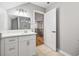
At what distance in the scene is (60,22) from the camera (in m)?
1.91

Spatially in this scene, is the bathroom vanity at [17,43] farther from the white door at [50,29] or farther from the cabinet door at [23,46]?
the white door at [50,29]

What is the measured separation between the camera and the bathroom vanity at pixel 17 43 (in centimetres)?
120

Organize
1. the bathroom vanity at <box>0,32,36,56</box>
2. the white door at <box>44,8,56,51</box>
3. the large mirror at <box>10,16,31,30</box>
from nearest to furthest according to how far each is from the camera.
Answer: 1. the bathroom vanity at <box>0,32,36,56</box>
2. the large mirror at <box>10,16,31,30</box>
3. the white door at <box>44,8,56,51</box>

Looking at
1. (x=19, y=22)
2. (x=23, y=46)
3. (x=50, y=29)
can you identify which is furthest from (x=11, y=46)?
(x=50, y=29)

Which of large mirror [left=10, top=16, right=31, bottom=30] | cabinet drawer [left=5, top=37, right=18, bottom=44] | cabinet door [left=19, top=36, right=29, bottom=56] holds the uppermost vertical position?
large mirror [left=10, top=16, right=31, bottom=30]

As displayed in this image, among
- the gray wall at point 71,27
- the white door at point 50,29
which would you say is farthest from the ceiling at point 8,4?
the gray wall at point 71,27

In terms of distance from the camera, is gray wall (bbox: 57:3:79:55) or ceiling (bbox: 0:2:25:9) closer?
ceiling (bbox: 0:2:25:9)

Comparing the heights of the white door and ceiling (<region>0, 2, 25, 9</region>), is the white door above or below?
below

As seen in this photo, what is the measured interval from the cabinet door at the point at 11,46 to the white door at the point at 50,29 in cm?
110

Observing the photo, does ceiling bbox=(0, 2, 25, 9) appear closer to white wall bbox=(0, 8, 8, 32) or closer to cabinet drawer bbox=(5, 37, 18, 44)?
white wall bbox=(0, 8, 8, 32)

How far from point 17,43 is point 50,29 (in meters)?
1.27

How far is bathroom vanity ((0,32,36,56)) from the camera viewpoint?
1198 millimetres

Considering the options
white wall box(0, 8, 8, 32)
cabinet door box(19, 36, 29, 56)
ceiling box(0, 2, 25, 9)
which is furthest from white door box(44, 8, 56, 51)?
white wall box(0, 8, 8, 32)

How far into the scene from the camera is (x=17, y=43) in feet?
4.48
